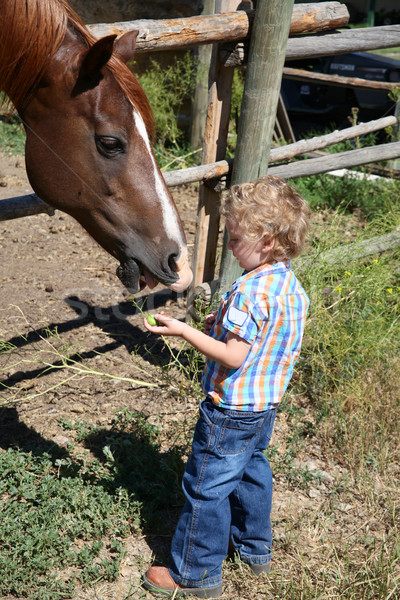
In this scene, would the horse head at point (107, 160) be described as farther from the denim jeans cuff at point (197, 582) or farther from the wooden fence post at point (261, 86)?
the denim jeans cuff at point (197, 582)

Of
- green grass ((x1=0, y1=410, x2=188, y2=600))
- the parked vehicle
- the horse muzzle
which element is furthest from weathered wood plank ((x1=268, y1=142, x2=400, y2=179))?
the parked vehicle

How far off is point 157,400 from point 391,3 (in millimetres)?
28972

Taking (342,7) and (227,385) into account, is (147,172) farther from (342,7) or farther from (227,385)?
(342,7)

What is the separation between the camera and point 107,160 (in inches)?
82.7

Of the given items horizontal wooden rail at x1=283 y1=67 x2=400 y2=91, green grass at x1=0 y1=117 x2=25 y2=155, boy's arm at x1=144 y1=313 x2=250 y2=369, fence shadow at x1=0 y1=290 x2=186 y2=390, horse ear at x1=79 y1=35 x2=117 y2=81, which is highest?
horse ear at x1=79 y1=35 x2=117 y2=81

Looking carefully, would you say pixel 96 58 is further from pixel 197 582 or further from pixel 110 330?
pixel 110 330

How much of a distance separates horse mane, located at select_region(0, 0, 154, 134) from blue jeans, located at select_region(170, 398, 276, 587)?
120 centimetres

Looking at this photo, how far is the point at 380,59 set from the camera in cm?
891

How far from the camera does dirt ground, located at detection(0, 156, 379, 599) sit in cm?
273

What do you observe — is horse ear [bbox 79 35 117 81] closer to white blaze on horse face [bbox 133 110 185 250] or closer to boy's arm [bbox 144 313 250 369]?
white blaze on horse face [bbox 133 110 185 250]

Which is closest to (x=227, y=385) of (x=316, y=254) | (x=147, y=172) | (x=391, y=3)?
(x=147, y=172)

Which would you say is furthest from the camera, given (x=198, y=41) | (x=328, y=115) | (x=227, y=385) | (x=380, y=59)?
(x=328, y=115)

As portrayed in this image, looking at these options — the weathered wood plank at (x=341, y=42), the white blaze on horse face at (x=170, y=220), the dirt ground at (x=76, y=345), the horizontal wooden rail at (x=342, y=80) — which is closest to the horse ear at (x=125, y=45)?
the white blaze on horse face at (x=170, y=220)

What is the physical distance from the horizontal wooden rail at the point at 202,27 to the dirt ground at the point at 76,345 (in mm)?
1410
